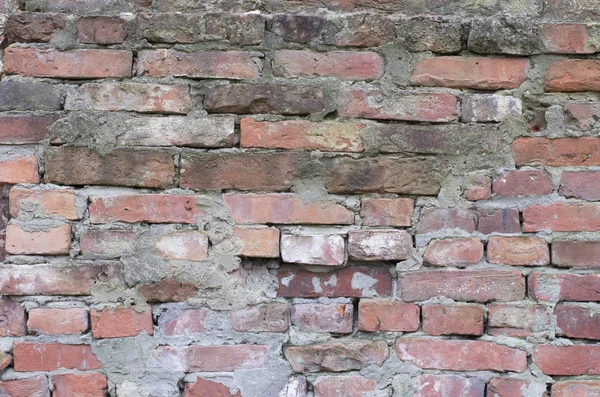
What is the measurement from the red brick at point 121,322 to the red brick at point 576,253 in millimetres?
976

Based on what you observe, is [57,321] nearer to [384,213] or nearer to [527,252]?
[384,213]

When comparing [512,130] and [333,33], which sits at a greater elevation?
[333,33]

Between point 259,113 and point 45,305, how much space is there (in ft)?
2.23

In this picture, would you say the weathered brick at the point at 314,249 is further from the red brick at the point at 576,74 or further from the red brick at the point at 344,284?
the red brick at the point at 576,74

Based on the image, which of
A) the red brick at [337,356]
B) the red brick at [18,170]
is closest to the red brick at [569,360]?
the red brick at [337,356]

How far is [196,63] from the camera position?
152 cm

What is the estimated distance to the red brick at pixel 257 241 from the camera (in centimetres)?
151

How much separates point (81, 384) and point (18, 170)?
53 cm

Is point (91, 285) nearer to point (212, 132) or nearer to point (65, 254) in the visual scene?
point (65, 254)

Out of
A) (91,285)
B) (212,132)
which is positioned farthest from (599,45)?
(91,285)

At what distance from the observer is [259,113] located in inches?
60.1

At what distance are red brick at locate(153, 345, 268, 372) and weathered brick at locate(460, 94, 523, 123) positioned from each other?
758 mm

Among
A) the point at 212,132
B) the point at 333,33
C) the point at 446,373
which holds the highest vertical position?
the point at 333,33

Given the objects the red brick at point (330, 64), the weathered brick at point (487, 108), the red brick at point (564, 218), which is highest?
the red brick at point (330, 64)
